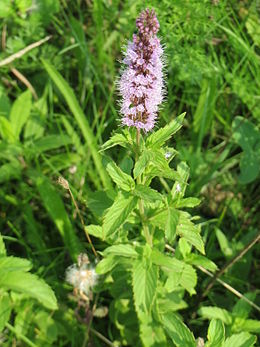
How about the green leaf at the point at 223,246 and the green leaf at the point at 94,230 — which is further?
the green leaf at the point at 223,246

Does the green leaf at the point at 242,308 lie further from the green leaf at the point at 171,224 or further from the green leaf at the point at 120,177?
the green leaf at the point at 120,177

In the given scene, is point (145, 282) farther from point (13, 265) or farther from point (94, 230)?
point (13, 265)

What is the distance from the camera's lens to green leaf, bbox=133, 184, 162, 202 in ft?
5.20

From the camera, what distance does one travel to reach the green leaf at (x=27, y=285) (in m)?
1.71

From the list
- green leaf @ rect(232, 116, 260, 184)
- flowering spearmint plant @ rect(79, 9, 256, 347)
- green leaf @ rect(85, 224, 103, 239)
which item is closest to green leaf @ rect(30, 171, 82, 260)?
flowering spearmint plant @ rect(79, 9, 256, 347)

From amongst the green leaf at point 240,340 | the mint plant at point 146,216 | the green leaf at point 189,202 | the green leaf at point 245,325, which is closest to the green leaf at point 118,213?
the mint plant at point 146,216

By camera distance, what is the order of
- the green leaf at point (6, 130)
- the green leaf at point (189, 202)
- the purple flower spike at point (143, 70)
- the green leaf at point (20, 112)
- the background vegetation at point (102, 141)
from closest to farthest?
the purple flower spike at point (143, 70)
the green leaf at point (189, 202)
the background vegetation at point (102, 141)
the green leaf at point (6, 130)
the green leaf at point (20, 112)

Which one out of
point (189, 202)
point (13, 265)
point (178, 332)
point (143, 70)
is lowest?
point (178, 332)

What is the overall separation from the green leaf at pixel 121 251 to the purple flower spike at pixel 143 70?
0.60m

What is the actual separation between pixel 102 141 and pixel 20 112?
575 millimetres

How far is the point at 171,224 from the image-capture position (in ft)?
5.42

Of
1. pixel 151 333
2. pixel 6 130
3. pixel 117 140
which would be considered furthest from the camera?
pixel 6 130

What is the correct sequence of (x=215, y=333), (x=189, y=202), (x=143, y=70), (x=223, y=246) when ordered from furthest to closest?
1. (x=223, y=246)
2. (x=189, y=202)
3. (x=215, y=333)
4. (x=143, y=70)

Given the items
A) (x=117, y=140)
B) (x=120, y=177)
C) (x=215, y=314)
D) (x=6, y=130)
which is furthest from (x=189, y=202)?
(x=6, y=130)
